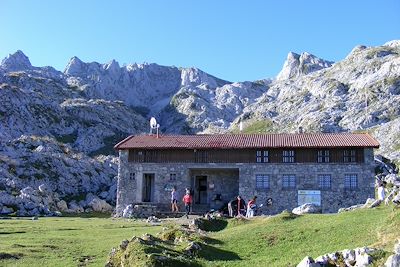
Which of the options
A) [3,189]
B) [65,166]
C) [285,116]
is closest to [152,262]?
[3,189]

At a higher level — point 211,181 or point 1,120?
point 1,120

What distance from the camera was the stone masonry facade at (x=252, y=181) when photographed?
5341 centimetres

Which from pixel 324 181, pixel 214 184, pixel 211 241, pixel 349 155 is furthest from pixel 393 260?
pixel 214 184

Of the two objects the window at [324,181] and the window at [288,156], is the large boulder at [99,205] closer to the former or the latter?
the window at [288,156]

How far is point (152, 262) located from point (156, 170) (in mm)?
42282

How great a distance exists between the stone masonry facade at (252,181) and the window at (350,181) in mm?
10

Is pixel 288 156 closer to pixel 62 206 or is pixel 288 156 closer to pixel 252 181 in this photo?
pixel 252 181

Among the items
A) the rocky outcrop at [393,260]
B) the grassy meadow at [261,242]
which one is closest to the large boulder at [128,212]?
the grassy meadow at [261,242]

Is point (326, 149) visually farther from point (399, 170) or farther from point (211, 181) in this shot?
point (399, 170)

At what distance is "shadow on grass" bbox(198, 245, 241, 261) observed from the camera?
19622mm

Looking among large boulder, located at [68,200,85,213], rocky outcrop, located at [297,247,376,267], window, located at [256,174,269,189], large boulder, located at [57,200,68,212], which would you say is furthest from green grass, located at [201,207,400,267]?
large boulder, located at [68,200,85,213]

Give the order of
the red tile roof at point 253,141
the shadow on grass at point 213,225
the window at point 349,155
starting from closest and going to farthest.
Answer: the shadow on grass at point 213,225
the window at point 349,155
the red tile roof at point 253,141

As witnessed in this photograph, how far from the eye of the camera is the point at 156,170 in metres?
58.2

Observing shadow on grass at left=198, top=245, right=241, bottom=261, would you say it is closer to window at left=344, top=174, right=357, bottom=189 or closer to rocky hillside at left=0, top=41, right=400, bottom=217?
window at left=344, top=174, right=357, bottom=189
